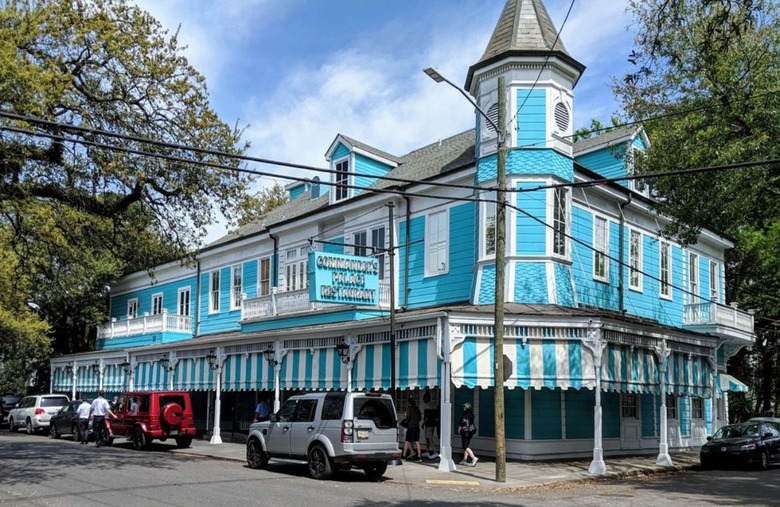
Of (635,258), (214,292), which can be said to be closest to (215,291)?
→ (214,292)

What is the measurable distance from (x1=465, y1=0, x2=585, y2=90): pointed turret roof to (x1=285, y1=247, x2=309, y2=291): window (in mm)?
10170

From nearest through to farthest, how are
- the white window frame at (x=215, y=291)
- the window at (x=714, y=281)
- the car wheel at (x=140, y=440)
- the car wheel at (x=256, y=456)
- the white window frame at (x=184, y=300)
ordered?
the car wheel at (x=256, y=456) → the car wheel at (x=140, y=440) → the window at (x=714, y=281) → the white window frame at (x=215, y=291) → the white window frame at (x=184, y=300)

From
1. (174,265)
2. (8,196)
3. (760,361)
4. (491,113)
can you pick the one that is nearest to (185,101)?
(8,196)

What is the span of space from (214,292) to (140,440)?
40.0 ft

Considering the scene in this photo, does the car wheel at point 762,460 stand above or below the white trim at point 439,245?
below

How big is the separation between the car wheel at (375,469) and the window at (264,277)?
16349mm

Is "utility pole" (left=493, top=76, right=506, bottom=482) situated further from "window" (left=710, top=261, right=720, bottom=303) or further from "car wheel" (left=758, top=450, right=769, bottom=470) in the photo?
"window" (left=710, top=261, right=720, bottom=303)

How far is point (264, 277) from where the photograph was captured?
1312 inches

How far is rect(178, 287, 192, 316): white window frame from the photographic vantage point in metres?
38.7

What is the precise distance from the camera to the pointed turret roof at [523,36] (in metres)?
23.2

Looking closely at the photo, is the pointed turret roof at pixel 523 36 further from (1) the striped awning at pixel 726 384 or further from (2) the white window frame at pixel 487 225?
(1) the striped awning at pixel 726 384

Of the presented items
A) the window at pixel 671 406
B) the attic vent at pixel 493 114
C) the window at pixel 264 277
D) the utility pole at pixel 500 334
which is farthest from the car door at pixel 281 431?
the window at pixel 671 406

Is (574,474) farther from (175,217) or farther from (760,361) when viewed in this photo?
(760,361)

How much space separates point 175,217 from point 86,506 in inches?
367
